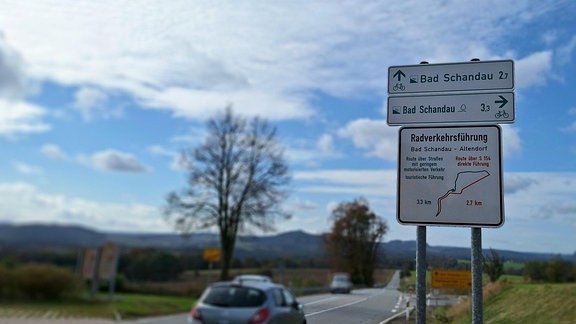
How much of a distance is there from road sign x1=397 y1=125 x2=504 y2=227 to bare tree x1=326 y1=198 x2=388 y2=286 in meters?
26.8

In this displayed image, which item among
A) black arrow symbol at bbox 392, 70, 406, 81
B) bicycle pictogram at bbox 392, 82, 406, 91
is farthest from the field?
black arrow symbol at bbox 392, 70, 406, 81

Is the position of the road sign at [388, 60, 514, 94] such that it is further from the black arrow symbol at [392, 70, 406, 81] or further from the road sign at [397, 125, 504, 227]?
the road sign at [397, 125, 504, 227]

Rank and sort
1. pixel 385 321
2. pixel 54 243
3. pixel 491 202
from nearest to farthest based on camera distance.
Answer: pixel 491 202 < pixel 54 243 < pixel 385 321

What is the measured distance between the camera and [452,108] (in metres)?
11.6

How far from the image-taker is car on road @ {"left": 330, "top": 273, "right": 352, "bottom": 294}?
41531mm

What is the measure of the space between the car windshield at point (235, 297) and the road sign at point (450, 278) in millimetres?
9161

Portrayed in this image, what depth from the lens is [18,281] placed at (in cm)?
1254

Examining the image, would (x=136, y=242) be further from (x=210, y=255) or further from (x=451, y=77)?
(x=210, y=255)

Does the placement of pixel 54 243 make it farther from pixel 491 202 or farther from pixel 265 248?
pixel 265 248

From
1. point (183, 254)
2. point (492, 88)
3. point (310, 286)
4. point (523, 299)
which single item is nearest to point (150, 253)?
point (183, 254)

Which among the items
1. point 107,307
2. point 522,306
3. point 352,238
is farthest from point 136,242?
point 352,238

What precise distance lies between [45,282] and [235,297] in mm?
5844

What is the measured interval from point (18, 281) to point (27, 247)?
1439mm

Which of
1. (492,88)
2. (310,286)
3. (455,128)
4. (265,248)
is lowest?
(310,286)
